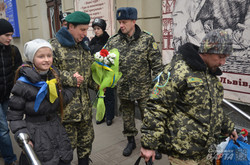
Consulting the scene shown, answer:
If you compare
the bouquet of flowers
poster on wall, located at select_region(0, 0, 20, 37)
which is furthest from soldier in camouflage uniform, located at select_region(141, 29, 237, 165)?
poster on wall, located at select_region(0, 0, 20, 37)

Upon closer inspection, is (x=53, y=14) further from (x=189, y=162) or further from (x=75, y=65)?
(x=189, y=162)

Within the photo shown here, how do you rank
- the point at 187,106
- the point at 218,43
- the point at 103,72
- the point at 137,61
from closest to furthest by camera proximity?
the point at 218,43 → the point at 187,106 → the point at 103,72 → the point at 137,61

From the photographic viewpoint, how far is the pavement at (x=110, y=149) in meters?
3.17

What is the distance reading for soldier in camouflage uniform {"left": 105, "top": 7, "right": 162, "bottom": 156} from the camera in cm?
306

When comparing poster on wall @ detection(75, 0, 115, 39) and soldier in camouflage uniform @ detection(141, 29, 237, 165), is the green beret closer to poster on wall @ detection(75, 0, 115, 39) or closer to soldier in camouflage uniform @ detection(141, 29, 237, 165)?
soldier in camouflage uniform @ detection(141, 29, 237, 165)

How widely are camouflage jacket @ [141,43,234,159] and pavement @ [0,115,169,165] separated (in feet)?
5.14

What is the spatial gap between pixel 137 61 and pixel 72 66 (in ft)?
3.38

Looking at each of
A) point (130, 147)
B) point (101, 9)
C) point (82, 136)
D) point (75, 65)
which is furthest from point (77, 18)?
point (101, 9)

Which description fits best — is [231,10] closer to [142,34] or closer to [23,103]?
[142,34]

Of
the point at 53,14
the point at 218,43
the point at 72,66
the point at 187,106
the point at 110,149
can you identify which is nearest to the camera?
the point at 218,43

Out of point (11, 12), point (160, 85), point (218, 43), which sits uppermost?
point (11, 12)

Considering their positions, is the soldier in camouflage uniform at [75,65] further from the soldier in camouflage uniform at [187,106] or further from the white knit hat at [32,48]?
the soldier in camouflage uniform at [187,106]

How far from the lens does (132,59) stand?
10.2ft

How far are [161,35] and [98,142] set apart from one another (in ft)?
A: 7.59
